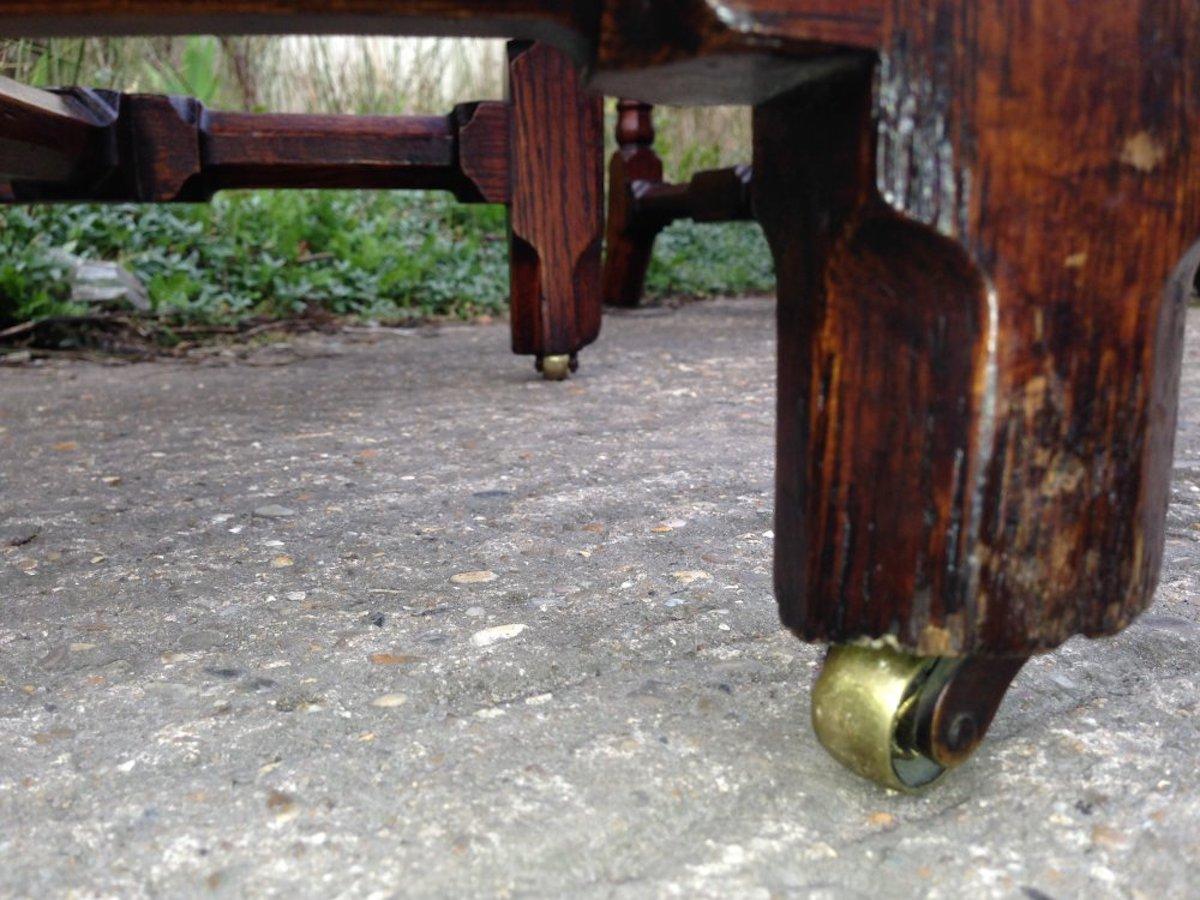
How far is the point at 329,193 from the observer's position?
4.31 meters

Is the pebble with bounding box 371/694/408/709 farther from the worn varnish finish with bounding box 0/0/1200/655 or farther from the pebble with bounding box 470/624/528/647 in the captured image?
the worn varnish finish with bounding box 0/0/1200/655

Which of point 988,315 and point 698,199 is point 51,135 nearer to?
point 988,315

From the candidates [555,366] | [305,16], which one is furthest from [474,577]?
[555,366]

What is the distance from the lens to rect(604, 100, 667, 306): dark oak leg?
3.87 metres

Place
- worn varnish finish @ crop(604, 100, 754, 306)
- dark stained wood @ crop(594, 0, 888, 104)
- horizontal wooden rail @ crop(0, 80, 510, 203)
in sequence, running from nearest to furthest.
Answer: dark stained wood @ crop(594, 0, 888, 104) → horizontal wooden rail @ crop(0, 80, 510, 203) → worn varnish finish @ crop(604, 100, 754, 306)

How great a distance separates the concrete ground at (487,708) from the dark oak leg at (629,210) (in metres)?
2.28

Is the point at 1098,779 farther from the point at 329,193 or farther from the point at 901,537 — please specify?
the point at 329,193

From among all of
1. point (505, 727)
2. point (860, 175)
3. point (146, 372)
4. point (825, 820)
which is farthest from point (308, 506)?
point (146, 372)

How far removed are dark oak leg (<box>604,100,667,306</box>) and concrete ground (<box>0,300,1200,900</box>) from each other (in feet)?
7.47

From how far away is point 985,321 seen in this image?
0.60 metres

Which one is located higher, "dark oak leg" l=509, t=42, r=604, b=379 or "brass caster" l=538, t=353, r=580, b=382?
"dark oak leg" l=509, t=42, r=604, b=379

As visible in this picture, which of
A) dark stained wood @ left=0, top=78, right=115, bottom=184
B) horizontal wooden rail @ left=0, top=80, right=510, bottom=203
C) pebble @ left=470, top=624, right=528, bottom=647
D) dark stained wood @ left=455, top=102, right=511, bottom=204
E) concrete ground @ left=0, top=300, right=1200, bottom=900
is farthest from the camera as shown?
dark stained wood @ left=455, top=102, right=511, bottom=204

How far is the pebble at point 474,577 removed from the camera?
119 centimetres

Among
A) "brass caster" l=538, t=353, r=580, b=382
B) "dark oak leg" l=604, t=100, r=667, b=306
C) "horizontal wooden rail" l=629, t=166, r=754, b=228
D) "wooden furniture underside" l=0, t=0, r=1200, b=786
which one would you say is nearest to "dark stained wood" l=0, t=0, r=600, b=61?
"wooden furniture underside" l=0, t=0, r=1200, b=786
